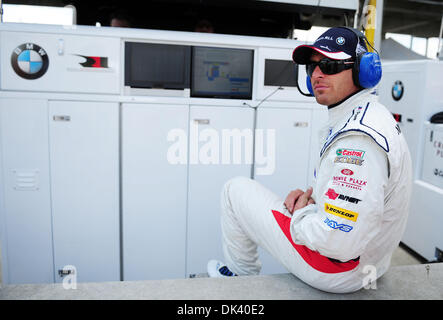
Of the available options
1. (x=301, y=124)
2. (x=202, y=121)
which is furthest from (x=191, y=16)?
(x=301, y=124)

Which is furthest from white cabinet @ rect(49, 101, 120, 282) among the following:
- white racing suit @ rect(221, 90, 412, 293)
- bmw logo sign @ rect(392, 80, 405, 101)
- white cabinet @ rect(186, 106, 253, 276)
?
bmw logo sign @ rect(392, 80, 405, 101)

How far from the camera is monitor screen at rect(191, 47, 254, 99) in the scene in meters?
2.34

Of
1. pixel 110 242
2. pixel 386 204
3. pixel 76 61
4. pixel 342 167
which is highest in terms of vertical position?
pixel 76 61

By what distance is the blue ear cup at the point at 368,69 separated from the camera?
124 cm

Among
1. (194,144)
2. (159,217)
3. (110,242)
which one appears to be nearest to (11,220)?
(110,242)

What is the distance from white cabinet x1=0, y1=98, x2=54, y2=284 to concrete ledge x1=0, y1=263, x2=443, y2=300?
0.98 meters

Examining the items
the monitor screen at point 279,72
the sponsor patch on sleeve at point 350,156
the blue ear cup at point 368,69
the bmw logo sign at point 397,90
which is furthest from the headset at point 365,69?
the bmw logo sign at point 397,90

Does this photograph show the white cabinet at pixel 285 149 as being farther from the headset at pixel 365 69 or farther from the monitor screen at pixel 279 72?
the headset at pixel 365 69

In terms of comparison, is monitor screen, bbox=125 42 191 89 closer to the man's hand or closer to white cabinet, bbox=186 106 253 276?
white cabinet, bbox=186 106 253 276

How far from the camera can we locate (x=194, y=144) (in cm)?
236

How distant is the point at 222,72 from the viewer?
2.38 m

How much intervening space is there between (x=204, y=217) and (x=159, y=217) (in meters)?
0.30

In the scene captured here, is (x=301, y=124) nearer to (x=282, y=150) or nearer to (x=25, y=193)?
(x=282, y=150)

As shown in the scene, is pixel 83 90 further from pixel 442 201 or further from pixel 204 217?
pixel 442 201
